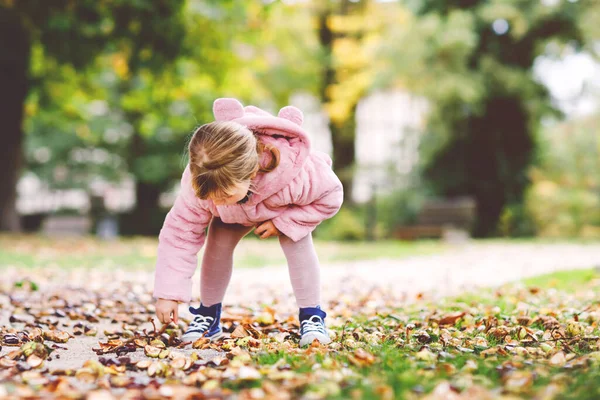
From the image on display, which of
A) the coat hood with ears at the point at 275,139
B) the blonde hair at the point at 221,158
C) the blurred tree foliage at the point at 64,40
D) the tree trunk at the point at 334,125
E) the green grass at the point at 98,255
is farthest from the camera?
the tree trunk at the point at 334,125

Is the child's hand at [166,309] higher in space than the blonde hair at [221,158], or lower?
lower

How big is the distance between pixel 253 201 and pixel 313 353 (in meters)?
0.74

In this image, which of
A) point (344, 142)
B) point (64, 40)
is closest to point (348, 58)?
point (344, 142)

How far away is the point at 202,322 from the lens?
333 centimetres

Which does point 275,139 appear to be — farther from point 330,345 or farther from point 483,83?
point 483,83

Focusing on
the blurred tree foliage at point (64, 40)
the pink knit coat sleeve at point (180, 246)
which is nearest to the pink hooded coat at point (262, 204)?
the pink knit coat sleeve at point (180, 246)

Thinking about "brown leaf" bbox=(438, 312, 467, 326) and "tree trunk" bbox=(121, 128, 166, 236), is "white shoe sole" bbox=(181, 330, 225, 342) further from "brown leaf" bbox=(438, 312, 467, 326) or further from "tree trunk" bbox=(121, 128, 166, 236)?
"tree trunk" bbox=(121, 128, 166, 236)

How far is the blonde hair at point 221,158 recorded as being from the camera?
2701 mm

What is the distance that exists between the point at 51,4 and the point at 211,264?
9264mm

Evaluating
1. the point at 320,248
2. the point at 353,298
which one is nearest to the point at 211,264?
the point at 353,298

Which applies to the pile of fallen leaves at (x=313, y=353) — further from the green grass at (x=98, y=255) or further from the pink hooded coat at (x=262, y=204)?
the green grass at (x=98, y=255)

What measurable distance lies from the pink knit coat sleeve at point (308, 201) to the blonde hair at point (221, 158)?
0.31 meters

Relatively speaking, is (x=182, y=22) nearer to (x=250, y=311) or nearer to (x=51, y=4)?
(x=51, y=4)

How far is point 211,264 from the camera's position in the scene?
331cm
